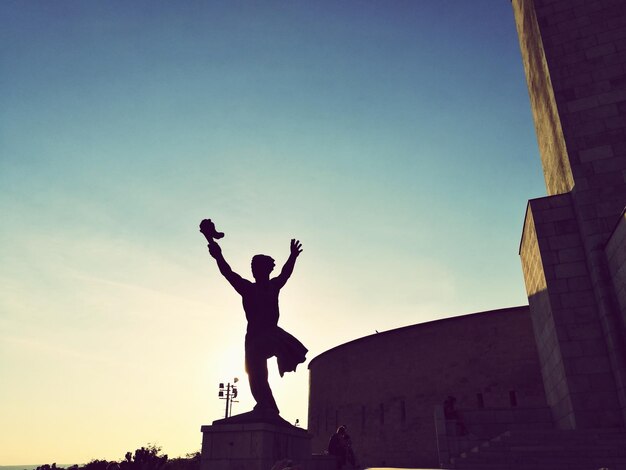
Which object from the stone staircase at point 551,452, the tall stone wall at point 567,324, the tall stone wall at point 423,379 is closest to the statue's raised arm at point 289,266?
the stone staircase at point 551,452

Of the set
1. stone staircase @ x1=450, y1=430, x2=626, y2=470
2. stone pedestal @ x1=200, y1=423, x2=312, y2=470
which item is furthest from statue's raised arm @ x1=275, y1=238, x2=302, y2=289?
stone staircase @ x1=450, y1=430, x2=626, y2=470

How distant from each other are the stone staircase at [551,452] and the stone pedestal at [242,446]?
445cm

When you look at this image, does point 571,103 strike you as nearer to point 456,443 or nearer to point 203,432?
point 456,443

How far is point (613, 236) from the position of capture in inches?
441

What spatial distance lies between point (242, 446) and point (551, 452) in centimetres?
591

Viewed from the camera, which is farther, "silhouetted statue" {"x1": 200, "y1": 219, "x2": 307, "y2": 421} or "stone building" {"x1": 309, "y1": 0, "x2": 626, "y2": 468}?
"stone building" {"x1": 309, "y1": 0, "x2": 626, "y2": 468}

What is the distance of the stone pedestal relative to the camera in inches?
261

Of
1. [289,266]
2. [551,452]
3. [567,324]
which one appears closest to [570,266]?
[567,324]

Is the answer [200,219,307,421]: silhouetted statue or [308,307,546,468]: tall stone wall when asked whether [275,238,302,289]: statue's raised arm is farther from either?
[308,307,546,468]: tall stone wall

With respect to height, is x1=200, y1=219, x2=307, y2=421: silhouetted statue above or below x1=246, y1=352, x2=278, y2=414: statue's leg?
above

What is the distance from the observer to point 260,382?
7.43 meters

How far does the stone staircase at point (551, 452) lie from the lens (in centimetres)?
843

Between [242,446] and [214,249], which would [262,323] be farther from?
[242,446]

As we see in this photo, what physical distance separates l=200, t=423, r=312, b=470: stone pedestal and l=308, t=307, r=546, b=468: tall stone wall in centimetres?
1584
